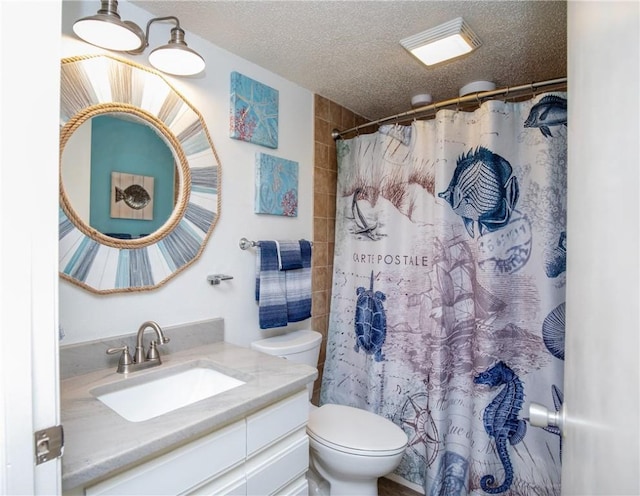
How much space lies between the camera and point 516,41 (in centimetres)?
163

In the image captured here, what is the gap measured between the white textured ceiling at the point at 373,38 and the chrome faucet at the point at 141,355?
130cm

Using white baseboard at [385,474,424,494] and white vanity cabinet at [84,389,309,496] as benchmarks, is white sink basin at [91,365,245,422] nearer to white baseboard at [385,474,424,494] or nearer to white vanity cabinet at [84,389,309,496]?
white vanity cabinet at [84,389,309,496]

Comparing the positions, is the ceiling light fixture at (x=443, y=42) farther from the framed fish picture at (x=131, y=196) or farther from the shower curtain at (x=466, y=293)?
the framed fish picture at (x=131, y=196)

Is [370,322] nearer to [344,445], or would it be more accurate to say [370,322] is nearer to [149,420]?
[344,445]

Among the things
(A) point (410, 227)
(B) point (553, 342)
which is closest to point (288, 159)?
(A) point (410, 227)

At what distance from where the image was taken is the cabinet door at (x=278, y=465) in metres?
1.14

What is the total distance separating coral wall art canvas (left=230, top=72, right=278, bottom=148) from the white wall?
1.5 inches

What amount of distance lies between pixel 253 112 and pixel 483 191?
49.7 inches

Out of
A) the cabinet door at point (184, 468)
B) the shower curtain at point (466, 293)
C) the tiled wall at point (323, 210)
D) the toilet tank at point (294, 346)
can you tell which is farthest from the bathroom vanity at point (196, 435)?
the tiled wall at point (323, 210)

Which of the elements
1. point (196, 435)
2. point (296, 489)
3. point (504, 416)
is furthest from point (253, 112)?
point (504, 416)

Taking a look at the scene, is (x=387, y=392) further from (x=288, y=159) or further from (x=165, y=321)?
(x=288, y=159)

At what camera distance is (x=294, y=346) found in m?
1.81

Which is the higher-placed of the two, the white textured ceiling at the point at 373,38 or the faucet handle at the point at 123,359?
the white textured ceiling at the point at 373,38

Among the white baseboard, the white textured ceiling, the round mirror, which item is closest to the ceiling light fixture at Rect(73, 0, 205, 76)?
the round mirror
